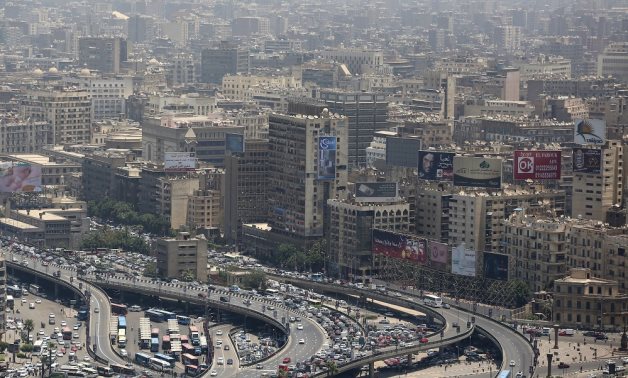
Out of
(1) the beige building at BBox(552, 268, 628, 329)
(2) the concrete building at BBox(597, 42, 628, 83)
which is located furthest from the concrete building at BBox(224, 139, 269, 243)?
(2) the concrete building at BBox(597, 42, 628, 83)

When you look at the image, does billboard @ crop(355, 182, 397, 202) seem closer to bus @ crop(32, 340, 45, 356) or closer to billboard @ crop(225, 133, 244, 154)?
billboard @ crop(225, 133, 244, 154)

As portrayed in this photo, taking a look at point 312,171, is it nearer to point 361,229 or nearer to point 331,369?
point 361,229

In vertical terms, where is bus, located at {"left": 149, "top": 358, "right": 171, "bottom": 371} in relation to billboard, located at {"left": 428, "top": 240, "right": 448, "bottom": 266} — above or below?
below

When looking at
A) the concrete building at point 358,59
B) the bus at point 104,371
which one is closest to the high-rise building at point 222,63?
the concrete building at point 358,59

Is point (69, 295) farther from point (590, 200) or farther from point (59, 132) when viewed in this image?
point (59, 132)

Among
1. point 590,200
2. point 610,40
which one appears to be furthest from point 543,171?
point 610,40

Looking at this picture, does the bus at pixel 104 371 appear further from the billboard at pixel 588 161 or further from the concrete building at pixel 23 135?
the concrete building at pixel 23 135
